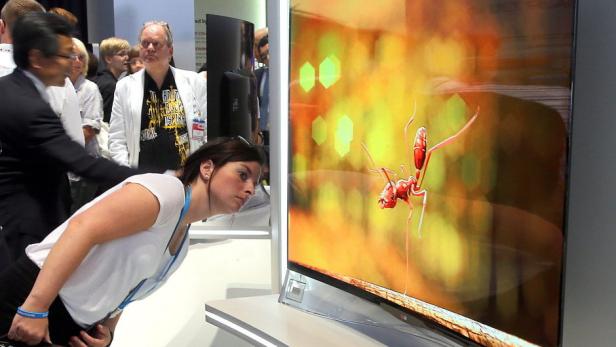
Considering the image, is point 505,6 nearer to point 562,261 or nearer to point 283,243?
point 562,261

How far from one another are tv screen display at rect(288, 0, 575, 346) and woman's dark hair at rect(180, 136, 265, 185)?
14 cm

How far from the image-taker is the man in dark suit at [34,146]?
6.35 feet

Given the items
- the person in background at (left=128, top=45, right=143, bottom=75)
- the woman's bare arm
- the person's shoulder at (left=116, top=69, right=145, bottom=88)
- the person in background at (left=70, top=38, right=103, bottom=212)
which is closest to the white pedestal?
the woman's bare arm

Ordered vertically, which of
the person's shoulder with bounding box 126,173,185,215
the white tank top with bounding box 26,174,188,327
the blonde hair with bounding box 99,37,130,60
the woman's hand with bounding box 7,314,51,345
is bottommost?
the woman's hand with bounding box 7,314,51,345

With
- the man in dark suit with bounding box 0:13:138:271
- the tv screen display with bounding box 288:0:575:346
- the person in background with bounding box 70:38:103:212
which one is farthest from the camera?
the person in background with bounding box 70:38:103:212

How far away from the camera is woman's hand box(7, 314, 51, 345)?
1.58 meters

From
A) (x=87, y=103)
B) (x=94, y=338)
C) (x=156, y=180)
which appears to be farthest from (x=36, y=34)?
(x=87, y=103)

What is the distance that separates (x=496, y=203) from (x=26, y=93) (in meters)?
1.47

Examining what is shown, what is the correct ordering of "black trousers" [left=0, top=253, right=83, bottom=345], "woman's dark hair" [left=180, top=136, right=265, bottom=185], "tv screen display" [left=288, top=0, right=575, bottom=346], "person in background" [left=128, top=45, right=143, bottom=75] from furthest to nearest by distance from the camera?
"person in background" [left=128, top=45, right=143, bottom=75], "woman's dark hair" [left=180, top=136, right=265, bottom=185], "black trousers" [left=0, top=253, right=83, bottom=345], "tv screen display" [left=288, top=0, right=575, bottom=346]

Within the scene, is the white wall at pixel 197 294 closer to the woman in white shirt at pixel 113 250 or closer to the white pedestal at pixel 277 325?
the woman in white shirt at pixel 113 250

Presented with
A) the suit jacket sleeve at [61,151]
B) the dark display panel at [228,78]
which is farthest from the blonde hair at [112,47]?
the suit jacket sleeve at [61,151]

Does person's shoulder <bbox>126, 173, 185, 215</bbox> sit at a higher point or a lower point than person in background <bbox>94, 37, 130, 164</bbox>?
lower

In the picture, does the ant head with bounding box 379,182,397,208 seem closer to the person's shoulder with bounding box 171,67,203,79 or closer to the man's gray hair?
the person's shoulder with bounding box 171,67,203,79

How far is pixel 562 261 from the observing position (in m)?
0.99
